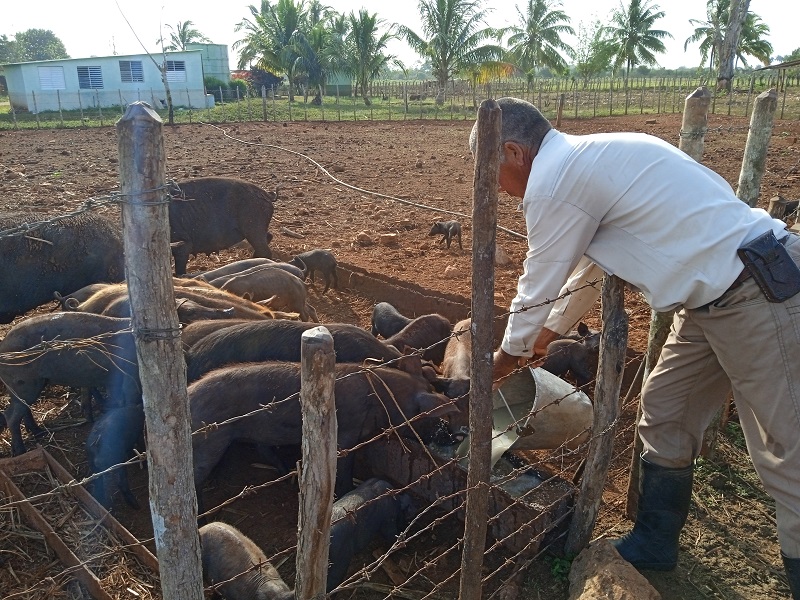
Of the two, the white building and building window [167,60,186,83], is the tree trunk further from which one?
building window [167,60,186,83]

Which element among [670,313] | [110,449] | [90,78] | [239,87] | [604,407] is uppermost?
[90,78]

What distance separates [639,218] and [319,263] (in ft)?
19.6

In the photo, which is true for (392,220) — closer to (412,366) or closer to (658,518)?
(412,366)

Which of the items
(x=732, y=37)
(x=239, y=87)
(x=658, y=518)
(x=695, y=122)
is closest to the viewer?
(x=658, y=518)

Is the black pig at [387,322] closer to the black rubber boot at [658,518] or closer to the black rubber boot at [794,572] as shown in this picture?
the black rubber boot at [658,518]

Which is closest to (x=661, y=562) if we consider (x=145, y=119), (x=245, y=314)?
(x=145, y=119)

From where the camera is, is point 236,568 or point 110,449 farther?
point 110,449

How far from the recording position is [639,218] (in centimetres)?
283

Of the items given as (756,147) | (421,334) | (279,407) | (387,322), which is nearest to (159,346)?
(279,407)

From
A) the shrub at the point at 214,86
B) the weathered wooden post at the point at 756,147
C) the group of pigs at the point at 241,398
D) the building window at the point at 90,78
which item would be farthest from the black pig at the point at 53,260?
the shrub at the point at 214,86

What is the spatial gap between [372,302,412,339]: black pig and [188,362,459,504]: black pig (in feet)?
7.28

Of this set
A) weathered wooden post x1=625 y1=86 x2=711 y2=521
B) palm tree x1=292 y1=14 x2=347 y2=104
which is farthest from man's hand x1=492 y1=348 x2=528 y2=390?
palm tree x1=292 y1=14 x2=347 y2=104

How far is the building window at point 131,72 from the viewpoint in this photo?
134 feet

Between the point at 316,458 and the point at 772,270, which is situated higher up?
the point at 772,270
